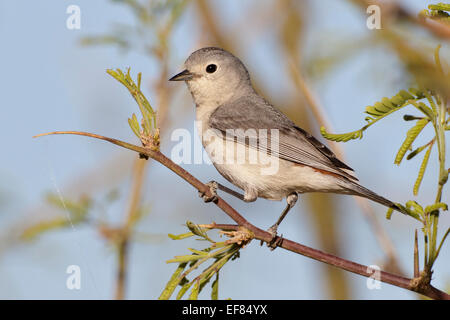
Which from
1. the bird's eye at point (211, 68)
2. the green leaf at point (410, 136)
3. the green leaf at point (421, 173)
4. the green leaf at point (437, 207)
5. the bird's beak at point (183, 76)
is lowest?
the green leaf at point (437, 207)

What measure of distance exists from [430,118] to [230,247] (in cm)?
96

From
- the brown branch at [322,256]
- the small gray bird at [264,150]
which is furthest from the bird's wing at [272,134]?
the brown branch at [322,256]

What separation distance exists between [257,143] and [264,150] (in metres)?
0.08

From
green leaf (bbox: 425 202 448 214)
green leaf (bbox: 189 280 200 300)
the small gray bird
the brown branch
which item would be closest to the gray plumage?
the small gray bird

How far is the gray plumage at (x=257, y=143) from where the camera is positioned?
12.4 ft

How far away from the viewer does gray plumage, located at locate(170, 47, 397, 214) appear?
3.79m

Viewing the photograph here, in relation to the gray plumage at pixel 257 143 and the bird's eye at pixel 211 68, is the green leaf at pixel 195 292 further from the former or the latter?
the bird's eye at pixel 211 68

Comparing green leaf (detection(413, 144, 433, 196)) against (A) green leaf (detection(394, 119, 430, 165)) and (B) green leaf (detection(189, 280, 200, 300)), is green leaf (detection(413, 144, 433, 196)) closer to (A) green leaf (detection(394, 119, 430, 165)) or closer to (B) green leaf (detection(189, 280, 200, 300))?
(A) green leaf (detection(394, 119, 430, 165))

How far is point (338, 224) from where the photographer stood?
6.05 meters

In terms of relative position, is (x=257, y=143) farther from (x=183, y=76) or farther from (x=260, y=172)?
(x=183, y=76)

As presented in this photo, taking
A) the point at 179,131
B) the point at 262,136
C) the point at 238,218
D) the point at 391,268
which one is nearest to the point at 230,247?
the point at 238,218

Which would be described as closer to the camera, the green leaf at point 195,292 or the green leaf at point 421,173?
the green leaf at point 421,173
